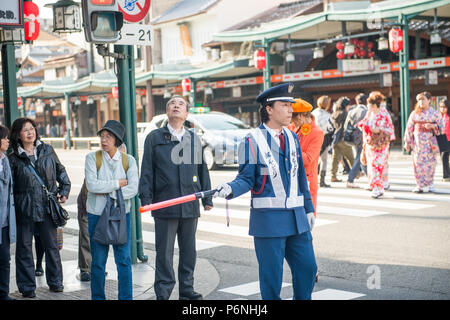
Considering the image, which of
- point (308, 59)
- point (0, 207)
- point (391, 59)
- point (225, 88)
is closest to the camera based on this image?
point (0, 207)

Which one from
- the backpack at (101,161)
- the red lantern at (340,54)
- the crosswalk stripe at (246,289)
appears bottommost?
the crosswalk stripe at (246,289)

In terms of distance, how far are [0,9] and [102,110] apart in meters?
38.9

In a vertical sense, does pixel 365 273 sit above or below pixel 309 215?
below

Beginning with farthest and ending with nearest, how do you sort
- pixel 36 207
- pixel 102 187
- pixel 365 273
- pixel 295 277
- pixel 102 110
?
pixel 102 110 < pixel 365 273 < pixel 36 207 < pixel 102 187 < pixel 295 277

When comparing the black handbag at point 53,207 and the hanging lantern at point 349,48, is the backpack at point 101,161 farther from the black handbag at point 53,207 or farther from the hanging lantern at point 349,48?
the hanging lantern at point 349,48

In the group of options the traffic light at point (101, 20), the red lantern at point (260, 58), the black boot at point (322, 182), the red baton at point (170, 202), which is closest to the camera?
the red baton at point (170, 202)

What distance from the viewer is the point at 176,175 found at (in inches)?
229

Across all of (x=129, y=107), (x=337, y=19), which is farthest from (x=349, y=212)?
(x=337, y=19)

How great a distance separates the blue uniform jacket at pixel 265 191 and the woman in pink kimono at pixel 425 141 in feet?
26.1

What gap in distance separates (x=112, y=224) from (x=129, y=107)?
6.95 feet

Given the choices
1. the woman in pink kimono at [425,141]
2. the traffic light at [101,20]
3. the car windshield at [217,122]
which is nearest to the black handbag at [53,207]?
the traffic light at [101,20]

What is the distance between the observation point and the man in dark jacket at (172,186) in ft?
19.0
